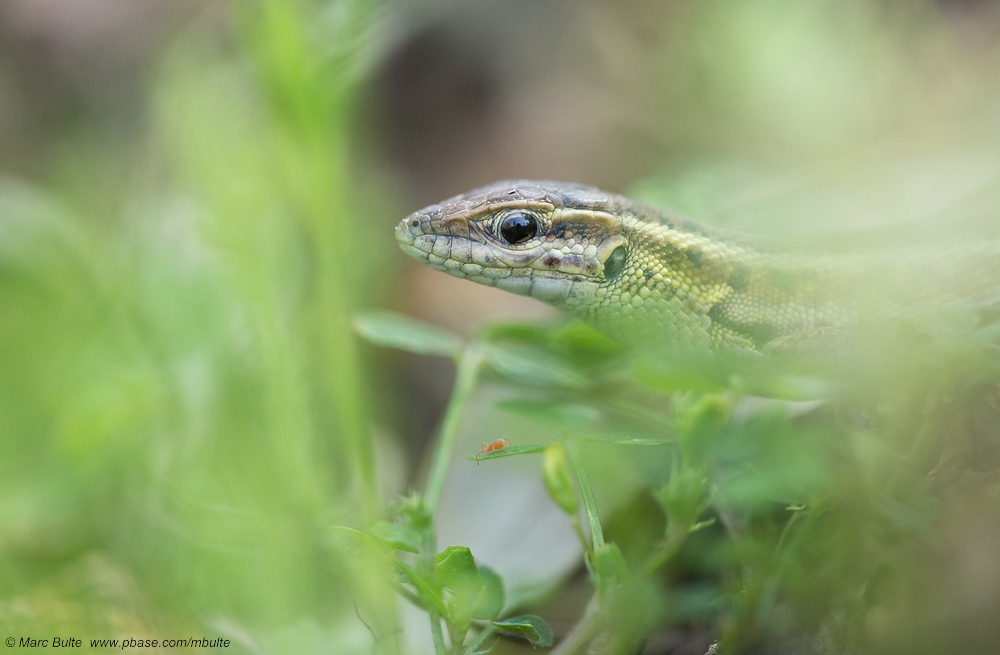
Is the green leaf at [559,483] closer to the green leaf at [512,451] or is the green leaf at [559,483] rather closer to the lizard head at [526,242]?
the green leaf at [512,451]

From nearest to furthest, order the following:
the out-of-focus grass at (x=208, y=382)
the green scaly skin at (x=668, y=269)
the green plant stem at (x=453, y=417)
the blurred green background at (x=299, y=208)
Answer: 1. the green plant stem at (x=453, y=417)
2. the out-of-focus grass at (x=208, y=382)
3. the blurred green background at (x=299, y=208)
4. the green scaly skin at (x=668, y=269)

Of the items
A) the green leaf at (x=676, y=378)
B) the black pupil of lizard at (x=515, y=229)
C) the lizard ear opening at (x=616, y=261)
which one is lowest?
the green leaf at (x=676, y=378)

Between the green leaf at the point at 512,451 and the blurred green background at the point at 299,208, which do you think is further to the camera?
the blurred green background at the point at 299,208

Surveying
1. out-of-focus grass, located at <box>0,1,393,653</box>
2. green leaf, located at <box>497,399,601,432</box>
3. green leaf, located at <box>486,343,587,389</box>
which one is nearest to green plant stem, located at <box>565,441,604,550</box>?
green leaf, located at <box>497,399,601,432</box>

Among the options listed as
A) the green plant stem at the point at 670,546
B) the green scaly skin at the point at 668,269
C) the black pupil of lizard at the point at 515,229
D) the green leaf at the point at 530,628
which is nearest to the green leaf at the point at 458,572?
the green leaf at the point at 530,628

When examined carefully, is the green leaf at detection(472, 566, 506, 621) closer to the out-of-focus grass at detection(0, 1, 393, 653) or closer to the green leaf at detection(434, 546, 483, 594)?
the green leaf at detection(434, 546, 483, 594)

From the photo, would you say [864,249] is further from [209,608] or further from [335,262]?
[209,608]
